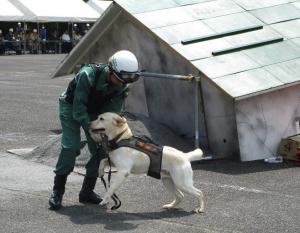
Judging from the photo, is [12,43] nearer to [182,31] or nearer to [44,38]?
[44,38]

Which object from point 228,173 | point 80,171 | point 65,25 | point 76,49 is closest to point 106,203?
point 80,171

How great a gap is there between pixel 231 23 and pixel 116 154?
526 centimetres

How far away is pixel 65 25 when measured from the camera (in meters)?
40.0

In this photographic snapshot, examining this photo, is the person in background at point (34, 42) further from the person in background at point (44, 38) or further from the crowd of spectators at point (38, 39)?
the person in background at point (44, 38)

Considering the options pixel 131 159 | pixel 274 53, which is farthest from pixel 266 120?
pixel 131 159

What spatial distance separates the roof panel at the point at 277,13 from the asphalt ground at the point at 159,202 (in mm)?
3099

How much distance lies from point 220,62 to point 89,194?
3806 millimetres

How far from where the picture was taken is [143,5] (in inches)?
428

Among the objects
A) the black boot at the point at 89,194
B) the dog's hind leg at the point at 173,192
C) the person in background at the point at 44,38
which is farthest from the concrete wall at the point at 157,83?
the person in background at the point at 44,38

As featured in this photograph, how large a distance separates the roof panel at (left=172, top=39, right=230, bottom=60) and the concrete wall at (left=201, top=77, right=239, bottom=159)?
481 mm

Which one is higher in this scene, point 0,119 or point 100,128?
point 100,128

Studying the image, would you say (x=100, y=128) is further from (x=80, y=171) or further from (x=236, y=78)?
(x=236, y=78)

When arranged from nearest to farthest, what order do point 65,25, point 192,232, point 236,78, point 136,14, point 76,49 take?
point 192,232 → point 236,78 → point 136,14 → point 76,49 → point 65,25

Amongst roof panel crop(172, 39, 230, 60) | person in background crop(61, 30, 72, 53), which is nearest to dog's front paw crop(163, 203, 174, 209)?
roof panel crop(172, 39, 230, 60)
